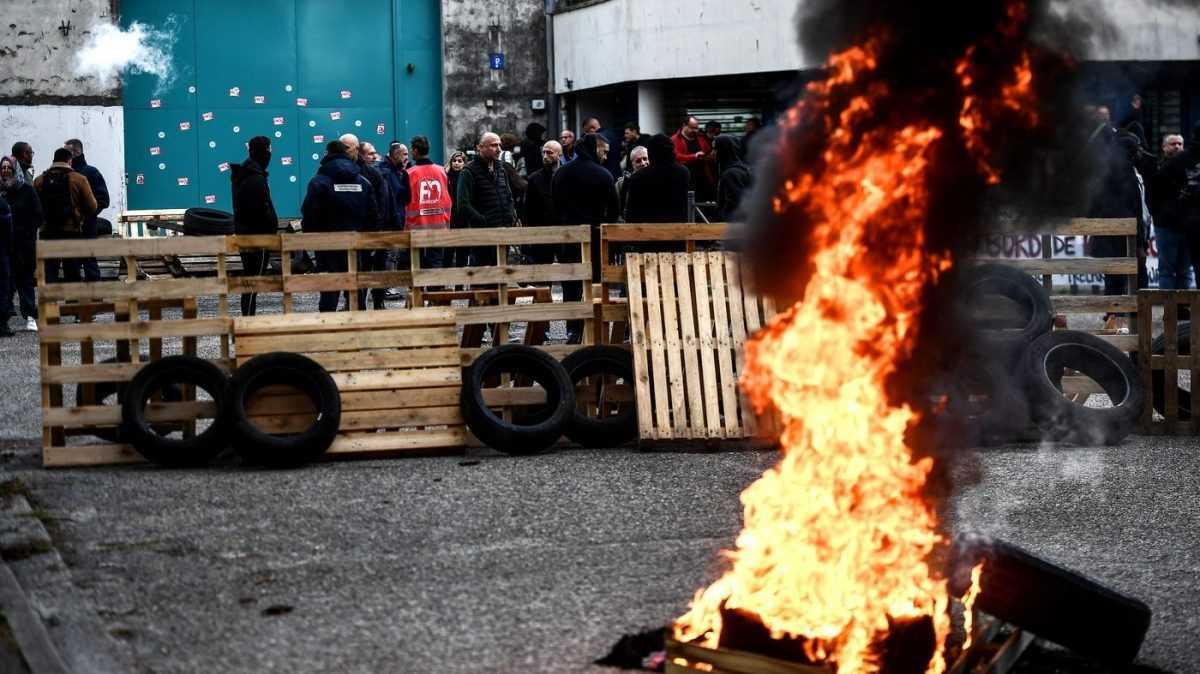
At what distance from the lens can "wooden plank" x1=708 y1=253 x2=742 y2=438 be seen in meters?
11.4

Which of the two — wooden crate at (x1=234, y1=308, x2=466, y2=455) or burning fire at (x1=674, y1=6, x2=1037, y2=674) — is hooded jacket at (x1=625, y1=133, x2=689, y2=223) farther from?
burning fire at (x1=674, y1=6, x2=1037, y2=674)

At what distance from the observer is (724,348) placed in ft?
38.3

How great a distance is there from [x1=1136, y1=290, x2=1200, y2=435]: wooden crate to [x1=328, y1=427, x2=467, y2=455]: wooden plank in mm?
5065

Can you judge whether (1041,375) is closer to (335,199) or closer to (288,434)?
(288,434)

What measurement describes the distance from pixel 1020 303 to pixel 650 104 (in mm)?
19060

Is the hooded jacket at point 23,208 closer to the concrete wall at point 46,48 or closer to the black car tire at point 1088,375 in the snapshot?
Result: the concrete wall at point 46,48

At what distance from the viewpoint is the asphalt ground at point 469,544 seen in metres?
6.34

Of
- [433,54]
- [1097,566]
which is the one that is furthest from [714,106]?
[1097,566]

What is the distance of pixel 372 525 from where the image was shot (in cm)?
863

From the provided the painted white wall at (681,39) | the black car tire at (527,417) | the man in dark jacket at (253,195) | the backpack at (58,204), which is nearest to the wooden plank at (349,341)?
the black car tire at (527,417)

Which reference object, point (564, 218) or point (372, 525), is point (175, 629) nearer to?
point (372, 525)

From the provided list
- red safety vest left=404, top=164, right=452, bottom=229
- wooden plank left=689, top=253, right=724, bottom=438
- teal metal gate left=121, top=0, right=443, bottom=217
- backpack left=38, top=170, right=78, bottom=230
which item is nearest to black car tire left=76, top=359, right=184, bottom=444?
wooden plank left=689, top=253, right=724, bottom=438

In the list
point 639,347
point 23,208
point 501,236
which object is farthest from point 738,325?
point 23,208

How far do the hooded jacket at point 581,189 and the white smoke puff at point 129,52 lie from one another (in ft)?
56.9
